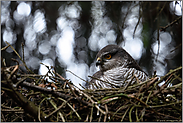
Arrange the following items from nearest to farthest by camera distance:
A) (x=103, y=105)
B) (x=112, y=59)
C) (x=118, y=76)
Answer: (x=103, y=105) < (x=118, y=76) < (x=112, y=59)

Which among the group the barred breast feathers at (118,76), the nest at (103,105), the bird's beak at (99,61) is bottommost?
the nest at (103,105)

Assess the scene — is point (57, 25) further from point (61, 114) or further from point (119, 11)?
point (61, 114)

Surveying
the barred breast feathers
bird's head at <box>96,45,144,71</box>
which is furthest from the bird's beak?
the barred breast feathers

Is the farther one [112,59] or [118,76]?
[112,59]

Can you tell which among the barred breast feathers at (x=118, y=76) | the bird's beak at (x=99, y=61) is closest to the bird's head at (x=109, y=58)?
the bird's beak at (x=99, y=61)

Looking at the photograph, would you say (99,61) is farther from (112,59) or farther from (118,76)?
(118,76)

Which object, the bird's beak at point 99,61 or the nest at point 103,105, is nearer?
the nest at point 103,105

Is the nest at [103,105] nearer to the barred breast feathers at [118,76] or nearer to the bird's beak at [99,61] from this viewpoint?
the barred breast feathers at [118,76]

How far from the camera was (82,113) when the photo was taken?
1863mm

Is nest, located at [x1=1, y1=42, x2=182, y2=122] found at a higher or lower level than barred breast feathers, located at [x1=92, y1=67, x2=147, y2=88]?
lower

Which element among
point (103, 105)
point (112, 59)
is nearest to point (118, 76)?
point (112, 59)

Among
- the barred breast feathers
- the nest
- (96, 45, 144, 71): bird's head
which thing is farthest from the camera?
(96, 45, 144, 71): bird's head

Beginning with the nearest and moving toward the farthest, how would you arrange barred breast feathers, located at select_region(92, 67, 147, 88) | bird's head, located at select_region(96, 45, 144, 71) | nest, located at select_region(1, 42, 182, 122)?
nest, located at select_region(1, 42, 182, 122) < barred breast feathers, located at select_region(92, 67, 147, 88) < bird's head, located at select_region(96, 45, 144, 71)

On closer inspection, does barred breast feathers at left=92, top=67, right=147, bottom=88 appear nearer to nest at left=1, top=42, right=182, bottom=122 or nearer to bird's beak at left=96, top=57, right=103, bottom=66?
bird's beak at left=96, top=57, right=103, bottom=66
